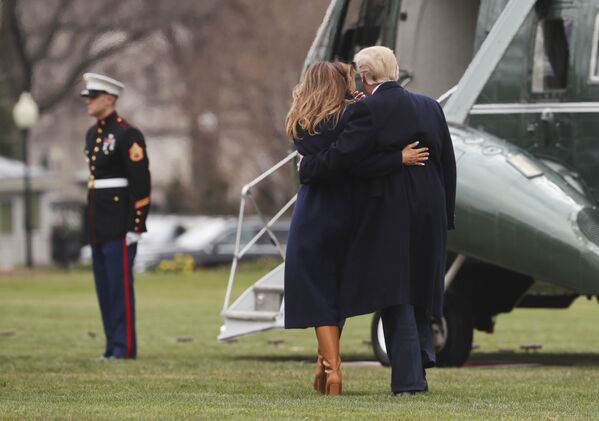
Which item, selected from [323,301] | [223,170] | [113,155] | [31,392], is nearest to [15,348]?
[113,155]

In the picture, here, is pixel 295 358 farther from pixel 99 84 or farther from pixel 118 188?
pixel 99 84

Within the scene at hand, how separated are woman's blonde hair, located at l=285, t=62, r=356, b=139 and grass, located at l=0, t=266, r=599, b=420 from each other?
5.00ft

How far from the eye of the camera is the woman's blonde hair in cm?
976

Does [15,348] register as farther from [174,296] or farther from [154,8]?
[154,8]

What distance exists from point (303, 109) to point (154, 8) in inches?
1601

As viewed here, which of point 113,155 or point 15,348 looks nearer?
point 113,155

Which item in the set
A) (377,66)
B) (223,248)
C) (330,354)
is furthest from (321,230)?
(223,248)

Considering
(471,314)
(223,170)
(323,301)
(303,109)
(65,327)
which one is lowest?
(223,170)

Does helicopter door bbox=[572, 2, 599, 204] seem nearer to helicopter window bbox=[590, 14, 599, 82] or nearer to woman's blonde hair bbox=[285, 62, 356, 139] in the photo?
helicopter window bbox=[590, 14, 599, 82]

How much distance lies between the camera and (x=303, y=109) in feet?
32.1

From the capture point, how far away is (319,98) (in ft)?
32.1

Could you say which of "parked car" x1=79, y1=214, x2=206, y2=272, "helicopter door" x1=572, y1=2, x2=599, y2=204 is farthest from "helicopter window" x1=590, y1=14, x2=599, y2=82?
"parked car" x1=79, y1=214, x2=206, y2=272

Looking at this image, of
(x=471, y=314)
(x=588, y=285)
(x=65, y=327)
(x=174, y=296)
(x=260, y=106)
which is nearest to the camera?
(x=588, y=285)

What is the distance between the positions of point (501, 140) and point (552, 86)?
582 mm
